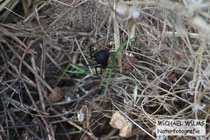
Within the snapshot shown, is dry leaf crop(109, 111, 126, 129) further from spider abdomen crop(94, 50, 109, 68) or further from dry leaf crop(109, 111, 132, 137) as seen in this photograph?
spider abdomen crop(94, 50, 109, 68)

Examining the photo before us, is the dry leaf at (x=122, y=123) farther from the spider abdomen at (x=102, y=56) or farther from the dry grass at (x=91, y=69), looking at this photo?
the spider abdomen at (x=102, y=56)

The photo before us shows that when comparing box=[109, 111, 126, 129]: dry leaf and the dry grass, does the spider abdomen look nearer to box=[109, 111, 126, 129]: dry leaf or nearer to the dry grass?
the dry grass

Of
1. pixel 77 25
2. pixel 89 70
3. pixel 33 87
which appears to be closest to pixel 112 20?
pixel 77 25

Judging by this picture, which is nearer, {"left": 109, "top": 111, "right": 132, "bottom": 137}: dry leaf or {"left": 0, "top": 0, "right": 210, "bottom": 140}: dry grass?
{"left": 0, "top": 0, "right": 210, "bottom": 140}: dry grass

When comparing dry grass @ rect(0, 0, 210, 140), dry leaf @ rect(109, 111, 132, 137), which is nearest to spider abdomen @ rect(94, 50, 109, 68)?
dry grass @ rect(0, 0, 210, 140)

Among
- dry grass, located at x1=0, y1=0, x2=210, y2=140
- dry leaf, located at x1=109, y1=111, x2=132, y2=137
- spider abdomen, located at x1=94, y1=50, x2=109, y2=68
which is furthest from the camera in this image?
spider abdomen, located at x1=94, y1=50, x2=109, y2=68

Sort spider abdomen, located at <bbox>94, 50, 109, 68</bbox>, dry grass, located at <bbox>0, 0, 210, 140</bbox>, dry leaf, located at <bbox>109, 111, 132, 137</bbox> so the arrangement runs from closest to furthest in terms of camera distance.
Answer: dry grass, located at <bbox>0, 0, 210, 140</bbox> < dry leaf, located at <bbox>109, 111, 132, 137</bbox> < spider abdomen, located at <bbox>94, 50, 109, 68</bbox>

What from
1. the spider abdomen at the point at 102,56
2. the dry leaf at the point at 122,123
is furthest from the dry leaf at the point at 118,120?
the spider abdomen at the point at 102,56

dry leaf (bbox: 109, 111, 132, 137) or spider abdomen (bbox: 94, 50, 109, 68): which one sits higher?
spider abdomen (bbox: 94, 50, 109, 68)

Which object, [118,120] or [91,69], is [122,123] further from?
[91,69]
